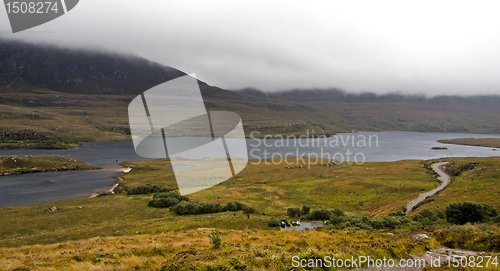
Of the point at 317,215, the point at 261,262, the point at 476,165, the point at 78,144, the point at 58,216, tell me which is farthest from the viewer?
the point at 78,144

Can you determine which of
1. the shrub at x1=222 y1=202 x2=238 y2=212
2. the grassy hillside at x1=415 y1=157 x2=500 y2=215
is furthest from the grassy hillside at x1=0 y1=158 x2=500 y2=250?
the shrub at x1=222 y1=202 x2=238 y2=212

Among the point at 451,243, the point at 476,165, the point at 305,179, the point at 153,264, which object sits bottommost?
the point at 305,179

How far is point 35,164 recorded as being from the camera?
8944 cm

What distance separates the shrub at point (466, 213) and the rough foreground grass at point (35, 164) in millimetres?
109358

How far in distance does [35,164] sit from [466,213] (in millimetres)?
121174

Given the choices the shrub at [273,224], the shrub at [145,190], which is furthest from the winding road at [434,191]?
the shrub at [145,190]

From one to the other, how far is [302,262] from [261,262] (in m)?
1.74

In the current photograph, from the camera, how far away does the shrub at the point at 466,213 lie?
22.8m

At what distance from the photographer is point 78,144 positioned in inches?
6713

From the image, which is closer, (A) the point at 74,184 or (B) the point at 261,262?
(B) the point at 261,262

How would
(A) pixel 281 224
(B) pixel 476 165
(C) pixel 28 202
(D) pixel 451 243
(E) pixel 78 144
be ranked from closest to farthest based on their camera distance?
(D) pixel 451 243, (A) pixel 281 224, (C) pixel 28 202, (B) pixel 476 165, (E) pixel 78 144

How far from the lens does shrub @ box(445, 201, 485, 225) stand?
22.8 m

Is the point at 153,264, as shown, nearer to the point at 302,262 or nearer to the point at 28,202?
the point at 302,262

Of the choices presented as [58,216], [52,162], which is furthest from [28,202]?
[52,162]
